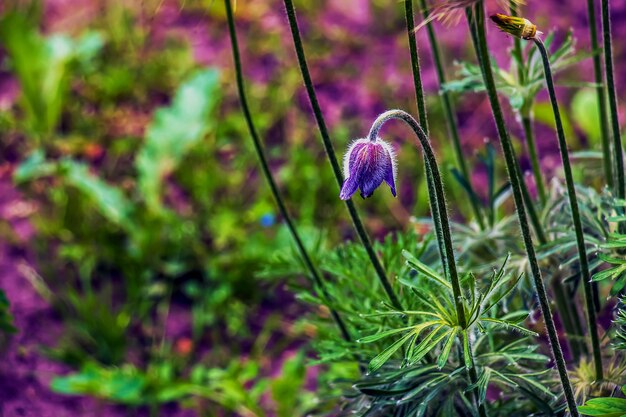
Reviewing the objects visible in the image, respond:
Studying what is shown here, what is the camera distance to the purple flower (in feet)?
4.06

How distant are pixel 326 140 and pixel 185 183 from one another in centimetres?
174

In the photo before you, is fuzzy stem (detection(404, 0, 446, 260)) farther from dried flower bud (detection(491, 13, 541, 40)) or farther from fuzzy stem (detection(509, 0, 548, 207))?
fuzzy stem (detection(509, 0, 548, 207))

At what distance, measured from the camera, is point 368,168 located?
124 centimetres

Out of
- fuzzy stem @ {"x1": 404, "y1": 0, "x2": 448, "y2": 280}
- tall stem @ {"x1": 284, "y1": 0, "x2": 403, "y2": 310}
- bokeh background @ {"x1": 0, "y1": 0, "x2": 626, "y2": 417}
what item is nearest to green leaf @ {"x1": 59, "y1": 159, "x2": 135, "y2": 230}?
bokeh background @ {"x1": 0, "y1": 0, "x2": 626, "y2": 417}

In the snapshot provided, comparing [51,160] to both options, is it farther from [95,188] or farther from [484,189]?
[484,189]

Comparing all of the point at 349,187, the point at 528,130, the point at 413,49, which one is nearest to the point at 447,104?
the point at 528,130

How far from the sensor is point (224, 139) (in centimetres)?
335

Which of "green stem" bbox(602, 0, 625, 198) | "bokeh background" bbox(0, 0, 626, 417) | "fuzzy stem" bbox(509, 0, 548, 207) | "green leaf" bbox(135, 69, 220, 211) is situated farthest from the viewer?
"green leaf" bbox(135, 69, 220, 211)

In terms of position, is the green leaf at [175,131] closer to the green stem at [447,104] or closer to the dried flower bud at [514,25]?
the green stem at [447,104]

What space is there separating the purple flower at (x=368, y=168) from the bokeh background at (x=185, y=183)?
67cm

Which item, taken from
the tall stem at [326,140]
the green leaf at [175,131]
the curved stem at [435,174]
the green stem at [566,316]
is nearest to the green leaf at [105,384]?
the green leaf at [175,131]

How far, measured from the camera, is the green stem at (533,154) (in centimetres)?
172

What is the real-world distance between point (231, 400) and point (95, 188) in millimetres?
928

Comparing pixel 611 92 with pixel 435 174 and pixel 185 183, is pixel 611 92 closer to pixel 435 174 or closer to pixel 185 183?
pixel 435 174
